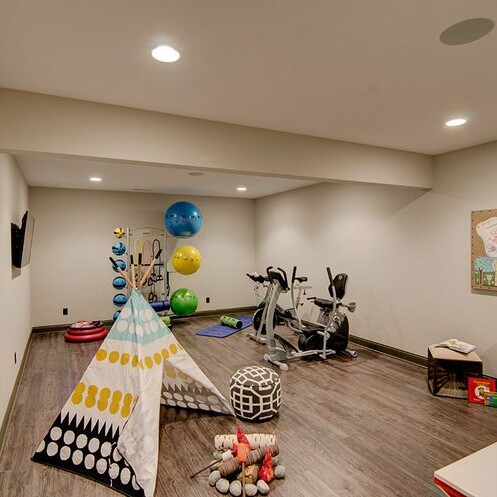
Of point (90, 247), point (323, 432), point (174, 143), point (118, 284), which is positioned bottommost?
point (323, 432)

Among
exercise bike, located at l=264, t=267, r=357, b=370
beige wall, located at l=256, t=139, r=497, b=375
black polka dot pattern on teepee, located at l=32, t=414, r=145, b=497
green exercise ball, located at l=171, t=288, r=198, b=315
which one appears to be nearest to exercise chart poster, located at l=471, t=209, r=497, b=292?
beige wall, located at l=256, t=139, r=497, b=375

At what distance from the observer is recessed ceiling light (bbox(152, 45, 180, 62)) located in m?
1.89

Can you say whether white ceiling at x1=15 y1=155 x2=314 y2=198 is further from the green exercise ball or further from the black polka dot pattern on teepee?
the black polka dot pattern on teepee

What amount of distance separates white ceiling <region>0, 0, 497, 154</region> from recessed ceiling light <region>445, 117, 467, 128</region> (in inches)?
3.7

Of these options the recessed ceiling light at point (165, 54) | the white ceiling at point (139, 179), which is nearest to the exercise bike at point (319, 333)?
the white ceiling at point (139, 179)

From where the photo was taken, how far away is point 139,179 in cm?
568

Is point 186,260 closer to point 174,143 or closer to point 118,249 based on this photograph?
point 118,249

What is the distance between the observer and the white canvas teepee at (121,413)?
2387 mm

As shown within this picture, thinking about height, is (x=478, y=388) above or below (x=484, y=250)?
below

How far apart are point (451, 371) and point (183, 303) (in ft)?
14.8

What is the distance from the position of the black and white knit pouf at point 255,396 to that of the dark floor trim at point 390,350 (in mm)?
2284

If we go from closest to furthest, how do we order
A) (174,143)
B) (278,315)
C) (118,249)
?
(174,143)
(278,315)
(118,249)

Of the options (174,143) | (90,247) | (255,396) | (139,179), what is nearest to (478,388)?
(255,396)

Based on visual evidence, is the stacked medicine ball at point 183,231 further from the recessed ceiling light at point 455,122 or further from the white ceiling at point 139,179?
the recessed ceiling light at point 455,122
